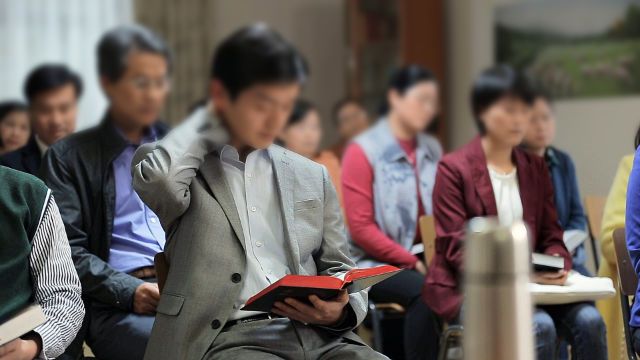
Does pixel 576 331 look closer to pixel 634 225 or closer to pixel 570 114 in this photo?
pixel 634 225

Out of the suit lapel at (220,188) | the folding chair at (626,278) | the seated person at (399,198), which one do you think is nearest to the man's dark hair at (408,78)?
the seated person at (399,198)

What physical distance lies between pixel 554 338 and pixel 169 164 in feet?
4.00

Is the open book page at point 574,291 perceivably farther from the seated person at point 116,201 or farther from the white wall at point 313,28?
the white wall at point 313,28

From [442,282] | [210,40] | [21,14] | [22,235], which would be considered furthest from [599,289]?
[21,14]

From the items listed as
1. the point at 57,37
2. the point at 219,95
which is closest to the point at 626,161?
the point at 219,95

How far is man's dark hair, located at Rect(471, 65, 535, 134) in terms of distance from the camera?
2703 millimetres

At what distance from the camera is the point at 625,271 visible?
7.31ft

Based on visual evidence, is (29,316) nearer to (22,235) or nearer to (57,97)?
(22,235)

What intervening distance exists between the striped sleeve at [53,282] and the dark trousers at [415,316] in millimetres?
1313

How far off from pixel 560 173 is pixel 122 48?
4.69 ft

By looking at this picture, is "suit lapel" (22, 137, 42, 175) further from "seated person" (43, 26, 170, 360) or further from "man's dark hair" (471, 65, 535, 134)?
"man's dark hair" (471, 65, 535, 134)

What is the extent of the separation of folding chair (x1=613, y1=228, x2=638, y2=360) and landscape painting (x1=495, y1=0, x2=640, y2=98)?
6.51ft

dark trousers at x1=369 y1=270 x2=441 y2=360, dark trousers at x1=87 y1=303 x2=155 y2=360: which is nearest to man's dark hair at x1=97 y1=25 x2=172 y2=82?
dark trousers at x1=87 y1=303 x2=155 y2=360

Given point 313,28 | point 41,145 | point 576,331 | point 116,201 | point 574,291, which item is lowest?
point 576,331
